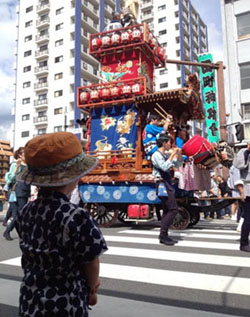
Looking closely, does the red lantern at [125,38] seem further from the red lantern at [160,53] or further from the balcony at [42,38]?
the balcony at [42,38]

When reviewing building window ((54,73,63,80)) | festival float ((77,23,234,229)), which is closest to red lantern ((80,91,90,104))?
festival float ((77,23,234,229))

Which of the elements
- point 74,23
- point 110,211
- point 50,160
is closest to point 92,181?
point 110,211

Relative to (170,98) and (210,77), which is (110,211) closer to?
(170,98)

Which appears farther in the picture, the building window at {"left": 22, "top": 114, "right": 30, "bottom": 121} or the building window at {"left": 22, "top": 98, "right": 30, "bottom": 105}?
the building window at {"left": 22, "top": 98, "right": 30, "bottom": 105}

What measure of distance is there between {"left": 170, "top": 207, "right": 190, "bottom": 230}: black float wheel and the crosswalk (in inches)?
62.0

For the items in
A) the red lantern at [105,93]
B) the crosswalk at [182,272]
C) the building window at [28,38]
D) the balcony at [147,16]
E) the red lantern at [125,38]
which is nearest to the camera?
the crosswalk at [182,272]

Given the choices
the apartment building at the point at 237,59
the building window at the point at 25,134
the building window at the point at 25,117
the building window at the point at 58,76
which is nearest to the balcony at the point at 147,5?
the building window at the point at 58,76

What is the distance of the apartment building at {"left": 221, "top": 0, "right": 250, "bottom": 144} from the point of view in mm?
21500

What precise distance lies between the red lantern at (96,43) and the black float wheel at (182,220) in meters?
6.87

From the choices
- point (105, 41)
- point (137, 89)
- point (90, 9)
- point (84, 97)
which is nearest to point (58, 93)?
point (90, 9)

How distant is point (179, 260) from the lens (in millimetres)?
4418

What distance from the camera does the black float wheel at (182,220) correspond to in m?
7.68

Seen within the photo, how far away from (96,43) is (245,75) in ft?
45.8

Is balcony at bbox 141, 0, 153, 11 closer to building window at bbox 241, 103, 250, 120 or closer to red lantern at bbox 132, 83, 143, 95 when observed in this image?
building window at bbox 241, 103, 250, 120
